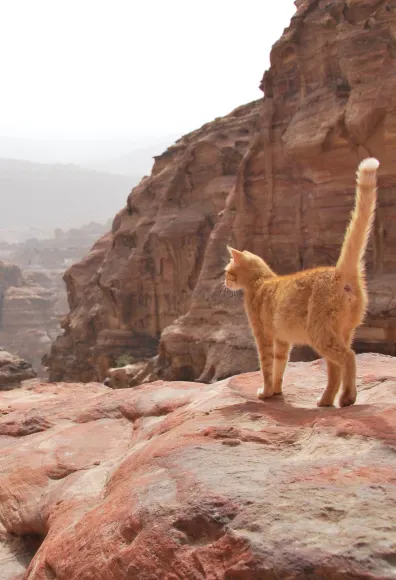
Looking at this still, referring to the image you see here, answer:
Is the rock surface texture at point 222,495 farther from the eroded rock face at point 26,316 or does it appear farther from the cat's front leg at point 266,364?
the eroded rock face at point 26,316

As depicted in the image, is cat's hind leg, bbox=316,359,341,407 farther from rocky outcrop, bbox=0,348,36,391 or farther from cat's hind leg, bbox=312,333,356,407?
rocky outcrop, bbox=0,348,36,391

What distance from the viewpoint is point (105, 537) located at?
3.55 m

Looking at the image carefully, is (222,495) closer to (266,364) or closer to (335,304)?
(335,304)

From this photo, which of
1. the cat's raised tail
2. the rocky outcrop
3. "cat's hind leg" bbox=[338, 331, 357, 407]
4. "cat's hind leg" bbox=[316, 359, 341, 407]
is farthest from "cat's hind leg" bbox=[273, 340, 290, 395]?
the rocky outcrop

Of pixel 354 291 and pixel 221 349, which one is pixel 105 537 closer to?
pixel 354 291

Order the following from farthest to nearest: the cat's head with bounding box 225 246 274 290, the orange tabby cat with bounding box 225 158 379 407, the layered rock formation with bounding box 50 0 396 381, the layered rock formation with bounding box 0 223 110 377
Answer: the layered rock formation with bounding box 0 223 110 377
the layered rock formation with bounding box 50 0 396 381
the cat's head with bounding box 225 246 274 290
the orange tabby cat with bounding box 225 158 379 407

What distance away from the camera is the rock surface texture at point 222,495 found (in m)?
A: 2.78

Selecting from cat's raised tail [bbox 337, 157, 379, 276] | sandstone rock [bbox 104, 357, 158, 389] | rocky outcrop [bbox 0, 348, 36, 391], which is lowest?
sandstone rock [bbox 104, 357, 158, 389]

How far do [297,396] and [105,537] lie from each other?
259cm

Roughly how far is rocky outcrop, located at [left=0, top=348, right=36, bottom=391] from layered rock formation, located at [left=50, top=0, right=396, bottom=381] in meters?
6.64

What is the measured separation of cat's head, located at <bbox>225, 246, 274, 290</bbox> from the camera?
6035mm

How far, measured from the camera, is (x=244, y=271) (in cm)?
609

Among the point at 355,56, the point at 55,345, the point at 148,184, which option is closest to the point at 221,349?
the point at 355,56

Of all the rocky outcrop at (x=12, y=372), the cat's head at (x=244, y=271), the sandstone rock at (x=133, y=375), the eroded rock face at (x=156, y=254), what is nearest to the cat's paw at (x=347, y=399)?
the cat's head at (x=244, y=271)
